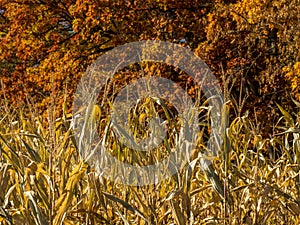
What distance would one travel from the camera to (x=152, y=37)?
17.1m

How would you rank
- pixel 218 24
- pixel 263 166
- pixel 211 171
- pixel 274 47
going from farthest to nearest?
pixel 274 47, pixel 218 24, pixel 263 166, pixel 211 171

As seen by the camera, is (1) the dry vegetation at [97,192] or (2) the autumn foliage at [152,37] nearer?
(1) the dry vegetation at [97,192]

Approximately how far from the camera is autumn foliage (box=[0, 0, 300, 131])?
1420 centimetres

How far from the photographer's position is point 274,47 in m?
16.1

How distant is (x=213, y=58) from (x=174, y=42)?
92.3 inches

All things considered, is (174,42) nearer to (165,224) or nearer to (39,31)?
(39,31)

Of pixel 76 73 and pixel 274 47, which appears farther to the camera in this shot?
pixel 76 73

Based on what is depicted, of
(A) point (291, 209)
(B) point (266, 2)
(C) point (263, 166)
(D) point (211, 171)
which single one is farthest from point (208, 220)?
(B) point (266, 2)

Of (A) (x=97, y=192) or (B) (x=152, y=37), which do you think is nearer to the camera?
(A) (x=97, y=192)

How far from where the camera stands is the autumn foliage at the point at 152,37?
14.2 meters

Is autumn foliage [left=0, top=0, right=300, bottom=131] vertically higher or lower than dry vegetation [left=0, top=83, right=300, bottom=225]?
higher

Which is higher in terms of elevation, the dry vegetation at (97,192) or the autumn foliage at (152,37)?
the autumn foliage at (152,37)

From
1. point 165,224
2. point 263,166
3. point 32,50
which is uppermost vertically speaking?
point 32,50

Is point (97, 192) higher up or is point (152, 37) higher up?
point (152, 37)
